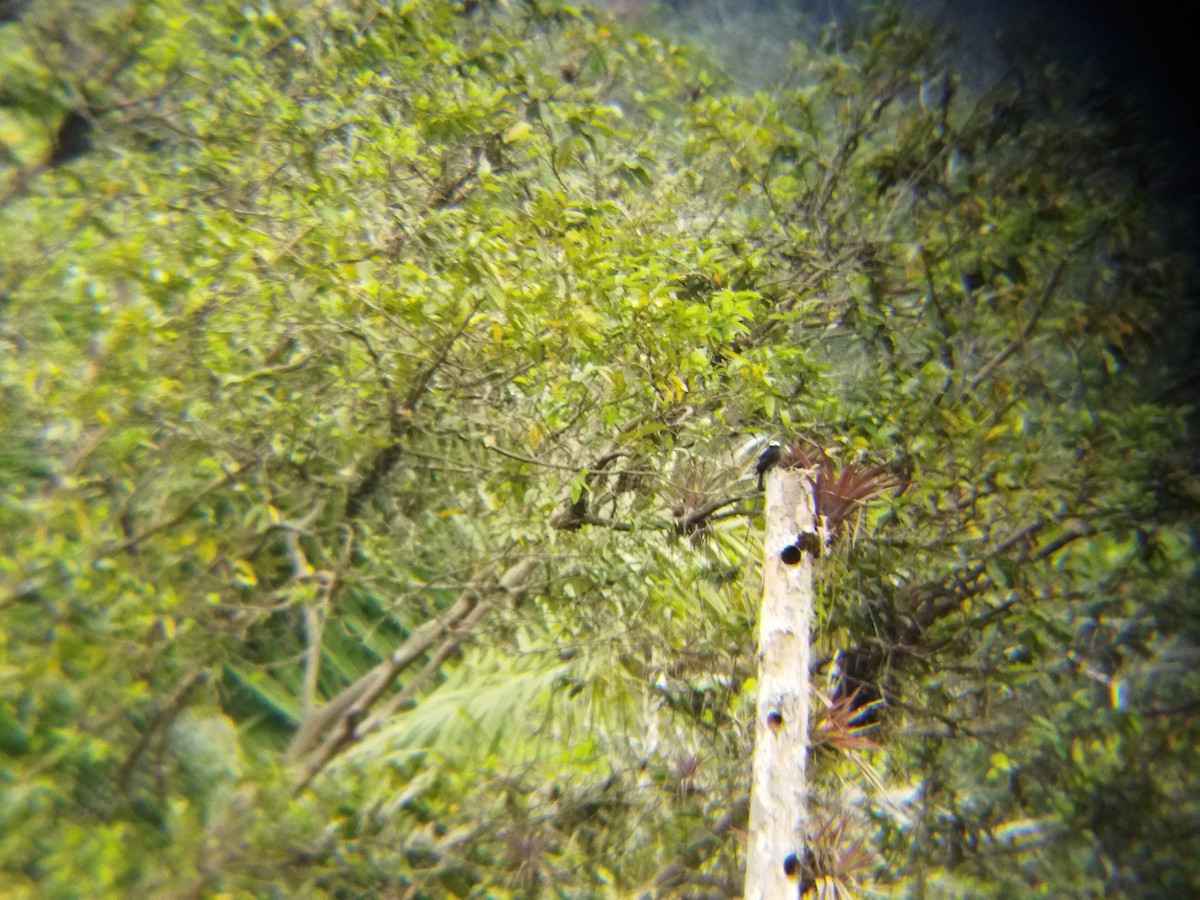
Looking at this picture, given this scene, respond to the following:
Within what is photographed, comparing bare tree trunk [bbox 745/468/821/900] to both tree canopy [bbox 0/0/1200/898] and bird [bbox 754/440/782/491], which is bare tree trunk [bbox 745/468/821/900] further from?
tree canopy [bbox 0/0/1200/898]

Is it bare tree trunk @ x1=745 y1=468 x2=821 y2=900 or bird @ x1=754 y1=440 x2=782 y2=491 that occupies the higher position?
bird @ x1=754 y1=440 x2=782 y2=491

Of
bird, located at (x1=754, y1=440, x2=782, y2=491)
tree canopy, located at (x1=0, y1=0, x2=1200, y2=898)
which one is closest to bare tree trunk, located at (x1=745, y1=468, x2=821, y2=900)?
bird, located at (x1=754, y1=440, x2=782, y2=491)

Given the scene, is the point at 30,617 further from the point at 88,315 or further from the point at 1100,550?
the point at 1100,550

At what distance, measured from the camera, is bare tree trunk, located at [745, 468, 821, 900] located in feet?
8.70

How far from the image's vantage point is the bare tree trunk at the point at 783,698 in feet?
8.70

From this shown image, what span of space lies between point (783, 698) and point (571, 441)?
1.59 metres

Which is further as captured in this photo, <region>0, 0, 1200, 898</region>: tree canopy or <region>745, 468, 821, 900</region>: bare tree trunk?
<region>0, 0, 1200, 898</region>: tree canopy

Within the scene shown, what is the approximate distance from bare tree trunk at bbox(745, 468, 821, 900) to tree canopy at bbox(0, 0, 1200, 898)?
205mm

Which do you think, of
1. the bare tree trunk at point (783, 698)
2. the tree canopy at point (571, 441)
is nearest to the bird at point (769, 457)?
the bare tree trunk at point (783, 698)

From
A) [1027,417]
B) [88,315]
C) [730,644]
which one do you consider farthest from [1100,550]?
[88,315]

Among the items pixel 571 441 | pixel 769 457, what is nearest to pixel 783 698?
pixel 769 457

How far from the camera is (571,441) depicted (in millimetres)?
3986

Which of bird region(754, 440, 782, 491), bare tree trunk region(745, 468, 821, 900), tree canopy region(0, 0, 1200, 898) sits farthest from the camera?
tree canopy region(0, 0, 1200, 898)

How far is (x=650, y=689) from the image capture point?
404 centimetres
